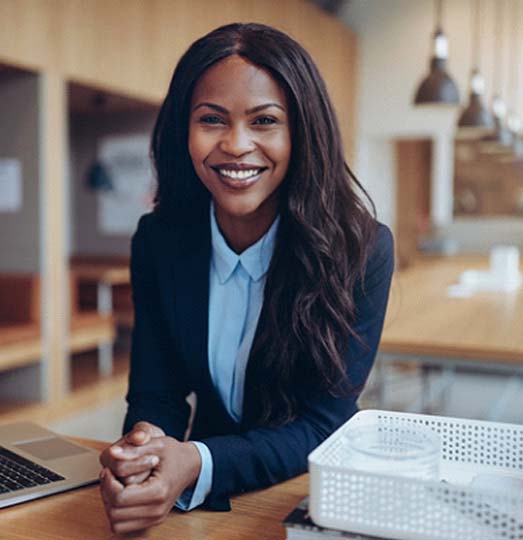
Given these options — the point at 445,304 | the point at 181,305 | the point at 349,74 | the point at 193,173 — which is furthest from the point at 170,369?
the point at 349,74

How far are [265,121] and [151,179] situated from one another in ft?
4.09

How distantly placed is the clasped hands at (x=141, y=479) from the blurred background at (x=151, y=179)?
1553 millimetres

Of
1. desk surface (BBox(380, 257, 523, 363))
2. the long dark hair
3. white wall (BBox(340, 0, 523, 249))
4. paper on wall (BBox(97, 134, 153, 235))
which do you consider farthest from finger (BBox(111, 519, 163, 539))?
white wall (BBox(340, 0, 523, 249))

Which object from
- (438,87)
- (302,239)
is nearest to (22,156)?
(438,87)

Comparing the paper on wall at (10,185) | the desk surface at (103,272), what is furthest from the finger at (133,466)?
the desk surface at (103,272)

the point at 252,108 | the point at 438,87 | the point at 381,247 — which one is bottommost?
the point at 381,247

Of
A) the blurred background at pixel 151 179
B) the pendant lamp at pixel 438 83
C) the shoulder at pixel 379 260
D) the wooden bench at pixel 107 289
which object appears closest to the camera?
the shoulder at pixel 379 260

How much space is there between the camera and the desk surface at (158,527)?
927mm

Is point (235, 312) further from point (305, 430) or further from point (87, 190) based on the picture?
point (87, 190)

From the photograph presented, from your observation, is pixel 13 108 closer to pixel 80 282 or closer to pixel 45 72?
pixel 45 72

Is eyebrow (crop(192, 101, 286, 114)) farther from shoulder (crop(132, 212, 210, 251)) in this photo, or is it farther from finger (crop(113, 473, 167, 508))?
finger (crop(113, 473, 167, 508))

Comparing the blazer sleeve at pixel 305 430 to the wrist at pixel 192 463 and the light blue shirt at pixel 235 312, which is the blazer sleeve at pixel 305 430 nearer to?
the wrist at pixel 192 463

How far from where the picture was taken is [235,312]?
1340 millimetres

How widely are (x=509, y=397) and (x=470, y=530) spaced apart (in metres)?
4.76
